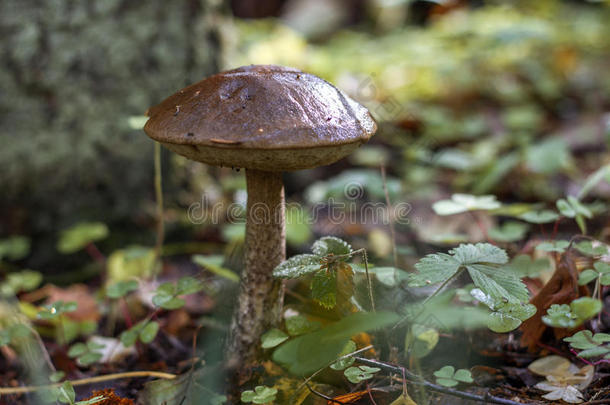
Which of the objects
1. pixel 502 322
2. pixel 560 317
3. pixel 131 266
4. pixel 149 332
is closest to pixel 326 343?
pixel 502 322

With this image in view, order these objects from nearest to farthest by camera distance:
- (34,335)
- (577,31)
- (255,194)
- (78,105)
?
1. (255,194)
2. (34,335)
3. (78,105)
4. (577,31)

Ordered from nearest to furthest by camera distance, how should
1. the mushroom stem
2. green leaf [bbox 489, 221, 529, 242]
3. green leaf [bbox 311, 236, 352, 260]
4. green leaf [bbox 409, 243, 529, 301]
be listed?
1. green leaf [bbox 409, 243, 529, 301]
2. green leaf [bbox 311, 236, 352, 260]
3. the mushroom stem
4. green leaf [bbox 489, 221, 529, 242]

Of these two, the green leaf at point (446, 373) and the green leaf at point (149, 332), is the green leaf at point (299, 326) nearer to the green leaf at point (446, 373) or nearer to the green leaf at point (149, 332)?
the green leaf at point (446, 373)

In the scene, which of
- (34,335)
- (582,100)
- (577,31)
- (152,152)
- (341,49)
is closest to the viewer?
(34,335)

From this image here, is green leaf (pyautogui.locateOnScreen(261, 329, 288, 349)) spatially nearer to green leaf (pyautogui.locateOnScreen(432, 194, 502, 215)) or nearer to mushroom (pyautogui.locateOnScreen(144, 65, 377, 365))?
mushroom (pyautogui.locateOnScreen(144, 65, 377, 365))

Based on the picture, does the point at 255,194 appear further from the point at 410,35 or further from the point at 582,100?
the point at 410,35

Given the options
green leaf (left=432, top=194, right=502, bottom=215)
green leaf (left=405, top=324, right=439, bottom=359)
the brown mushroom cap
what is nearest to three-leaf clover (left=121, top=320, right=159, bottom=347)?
the brown mushroom cap

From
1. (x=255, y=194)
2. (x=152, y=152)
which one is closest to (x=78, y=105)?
(x=152, y=152)

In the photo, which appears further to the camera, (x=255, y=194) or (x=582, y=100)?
(x=582, y=100)
